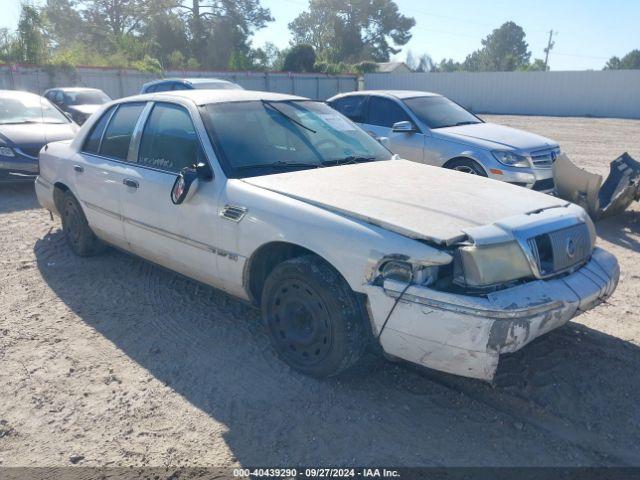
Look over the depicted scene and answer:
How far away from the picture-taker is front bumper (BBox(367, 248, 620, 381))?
2740 millimetres

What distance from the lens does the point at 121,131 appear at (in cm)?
480

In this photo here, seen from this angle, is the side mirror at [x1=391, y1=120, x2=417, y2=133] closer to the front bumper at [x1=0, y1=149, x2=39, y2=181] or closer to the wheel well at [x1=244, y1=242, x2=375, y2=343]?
the wheel well at [x1=244, y1=242, x2=375, y2=343]

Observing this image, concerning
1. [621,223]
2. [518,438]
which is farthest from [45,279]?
[621,223]

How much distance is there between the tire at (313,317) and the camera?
314 cm

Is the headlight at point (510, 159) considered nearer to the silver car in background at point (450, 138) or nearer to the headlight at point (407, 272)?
the silver car in background at point (450, 138)

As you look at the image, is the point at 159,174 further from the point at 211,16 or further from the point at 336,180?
the point at 211,16

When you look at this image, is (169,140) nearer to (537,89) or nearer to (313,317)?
(313,317)

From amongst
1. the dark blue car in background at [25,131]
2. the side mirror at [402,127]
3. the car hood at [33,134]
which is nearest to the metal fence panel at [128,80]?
the dark blue car in background at [25,131]

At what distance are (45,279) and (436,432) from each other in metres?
3.91

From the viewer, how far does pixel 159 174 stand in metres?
4.20

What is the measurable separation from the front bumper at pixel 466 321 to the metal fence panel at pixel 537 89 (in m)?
29.4

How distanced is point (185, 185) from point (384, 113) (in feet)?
17.4

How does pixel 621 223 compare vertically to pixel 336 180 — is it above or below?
below

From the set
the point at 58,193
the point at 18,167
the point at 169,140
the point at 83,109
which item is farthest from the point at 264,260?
the point at 83,109
